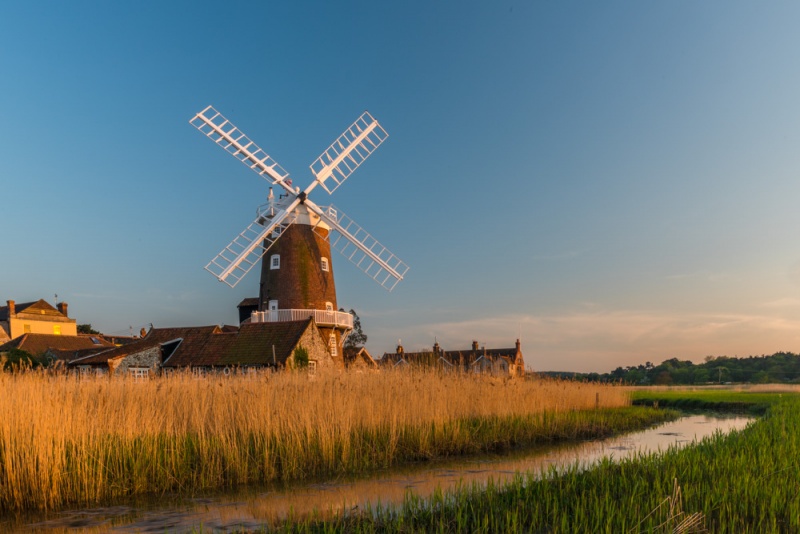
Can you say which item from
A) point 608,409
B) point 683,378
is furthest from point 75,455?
point 683,378

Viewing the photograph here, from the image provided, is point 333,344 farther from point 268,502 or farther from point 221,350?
point 268,502

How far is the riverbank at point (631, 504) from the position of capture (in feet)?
17.4

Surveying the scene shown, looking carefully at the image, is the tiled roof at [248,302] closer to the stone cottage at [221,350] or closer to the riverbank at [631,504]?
the stone cottage at [221,350]

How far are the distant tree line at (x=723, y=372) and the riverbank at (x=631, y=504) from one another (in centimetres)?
5241

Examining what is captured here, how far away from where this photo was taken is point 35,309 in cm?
5975

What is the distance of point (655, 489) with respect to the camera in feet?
20.9

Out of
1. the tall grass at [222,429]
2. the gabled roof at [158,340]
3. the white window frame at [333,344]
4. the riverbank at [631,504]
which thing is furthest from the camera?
the gabled roof at [158,340]

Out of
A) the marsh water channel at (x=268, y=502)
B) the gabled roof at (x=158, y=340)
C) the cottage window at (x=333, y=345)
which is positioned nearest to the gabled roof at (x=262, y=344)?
the gabled roof at (x=158, y=340)

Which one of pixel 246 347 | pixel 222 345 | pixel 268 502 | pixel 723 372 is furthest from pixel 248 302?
pixel 723 372

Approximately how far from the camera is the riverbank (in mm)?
5316

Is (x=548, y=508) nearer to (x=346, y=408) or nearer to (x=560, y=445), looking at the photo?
(x=346, y=408)

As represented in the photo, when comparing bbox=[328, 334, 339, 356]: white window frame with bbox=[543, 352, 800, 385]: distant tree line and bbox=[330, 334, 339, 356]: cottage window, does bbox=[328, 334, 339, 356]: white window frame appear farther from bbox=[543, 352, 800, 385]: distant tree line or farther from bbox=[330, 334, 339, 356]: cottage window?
bbox=[543, 352, 800, 385]: distant tree line

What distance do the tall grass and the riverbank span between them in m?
3.71

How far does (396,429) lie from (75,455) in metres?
5.54
